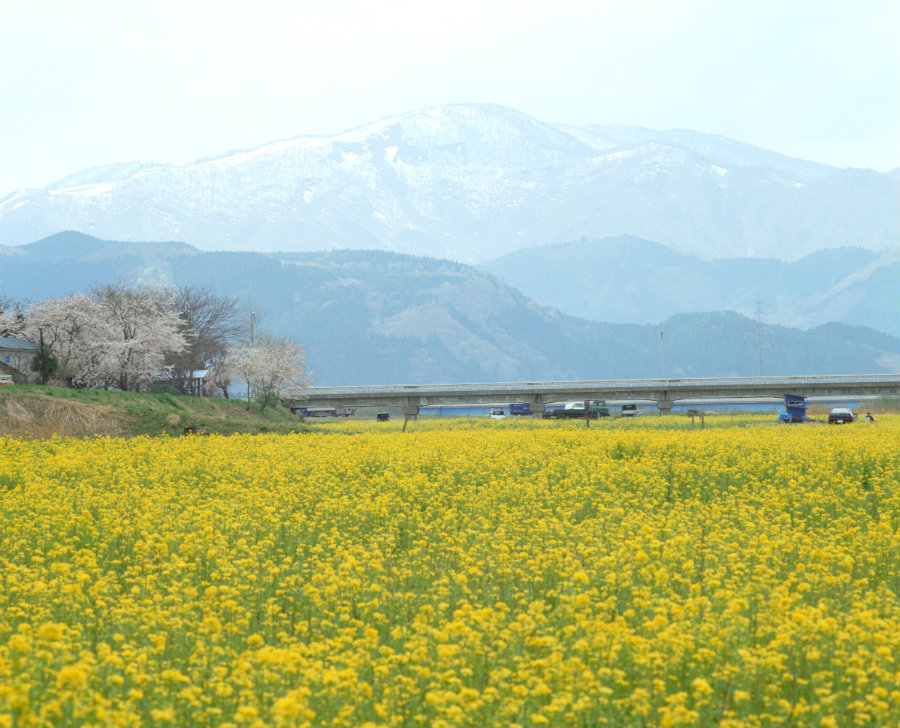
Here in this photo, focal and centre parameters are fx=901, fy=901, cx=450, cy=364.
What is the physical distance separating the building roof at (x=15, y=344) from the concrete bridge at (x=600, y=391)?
25176 millimetres

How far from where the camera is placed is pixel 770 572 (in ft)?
32.4

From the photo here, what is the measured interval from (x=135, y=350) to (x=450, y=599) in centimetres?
6920

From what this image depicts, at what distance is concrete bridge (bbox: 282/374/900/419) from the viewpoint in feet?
305

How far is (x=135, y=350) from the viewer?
244 ft

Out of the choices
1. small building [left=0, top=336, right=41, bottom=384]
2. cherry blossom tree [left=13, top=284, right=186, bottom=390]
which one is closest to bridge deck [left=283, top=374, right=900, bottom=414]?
cherry blossom tree [left=13, top=284, right=186, bottom=390]

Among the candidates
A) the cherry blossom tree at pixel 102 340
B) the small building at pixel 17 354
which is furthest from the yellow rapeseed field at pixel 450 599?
the small building at pixel 17 354

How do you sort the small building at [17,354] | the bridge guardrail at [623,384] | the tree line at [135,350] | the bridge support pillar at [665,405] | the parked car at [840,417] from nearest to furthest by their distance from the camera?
the parked car at [840,417], the small building at [17,354], the tree line at [135,350], the bridge guardrail at [623,384], the bridge support pillar at [665,405]

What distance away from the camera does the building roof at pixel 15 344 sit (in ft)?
237

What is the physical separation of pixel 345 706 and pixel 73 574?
551 cm

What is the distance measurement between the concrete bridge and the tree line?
4966 mm

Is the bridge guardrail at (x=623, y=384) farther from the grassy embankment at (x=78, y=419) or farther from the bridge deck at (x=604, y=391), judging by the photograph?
the grassy embankment at (x=78, y=419)

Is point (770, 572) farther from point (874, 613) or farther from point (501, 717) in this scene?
point (501, 717)

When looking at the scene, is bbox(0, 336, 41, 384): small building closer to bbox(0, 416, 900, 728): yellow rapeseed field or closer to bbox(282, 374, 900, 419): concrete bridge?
bbox(282, 374, 900, 419): concrete bridge

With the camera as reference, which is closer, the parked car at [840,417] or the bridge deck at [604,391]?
the parked car at [840,417]
